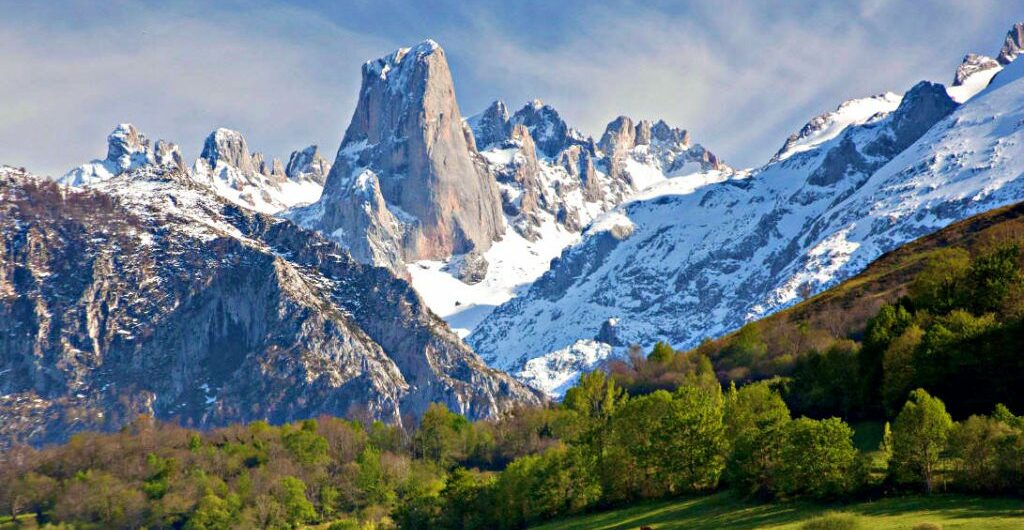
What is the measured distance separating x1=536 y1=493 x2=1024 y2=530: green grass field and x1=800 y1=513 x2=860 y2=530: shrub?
0.65m

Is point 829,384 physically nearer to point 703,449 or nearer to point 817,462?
point 703,449

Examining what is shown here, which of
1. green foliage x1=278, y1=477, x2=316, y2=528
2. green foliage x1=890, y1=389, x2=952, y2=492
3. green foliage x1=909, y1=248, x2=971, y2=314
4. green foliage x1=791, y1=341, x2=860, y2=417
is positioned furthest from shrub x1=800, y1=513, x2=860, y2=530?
green foliage x1=278, y1=477, x2=316, y2=528

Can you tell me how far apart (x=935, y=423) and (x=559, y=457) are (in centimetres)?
4698

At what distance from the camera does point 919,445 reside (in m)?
76.8

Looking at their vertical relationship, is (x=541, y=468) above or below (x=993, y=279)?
below

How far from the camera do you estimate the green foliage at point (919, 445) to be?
76.4 metres

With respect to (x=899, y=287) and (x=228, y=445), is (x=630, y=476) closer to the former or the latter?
(x=899, y=287)

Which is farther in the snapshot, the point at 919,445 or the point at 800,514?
the point at 919,445

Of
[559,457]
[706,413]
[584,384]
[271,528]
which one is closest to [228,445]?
[271,528]

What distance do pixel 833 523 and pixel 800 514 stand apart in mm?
7916

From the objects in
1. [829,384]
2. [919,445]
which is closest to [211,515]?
[829,384]

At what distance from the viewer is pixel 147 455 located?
19462 cm

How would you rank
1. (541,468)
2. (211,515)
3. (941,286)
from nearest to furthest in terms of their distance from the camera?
(541,468), (941,286), (211,515)

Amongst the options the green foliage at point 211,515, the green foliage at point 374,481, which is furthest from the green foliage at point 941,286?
the green foliage at point 211,515
